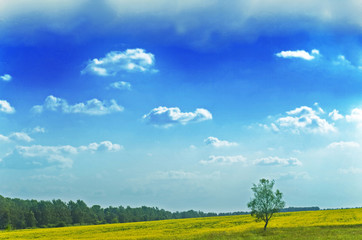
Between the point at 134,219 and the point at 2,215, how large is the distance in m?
51.0

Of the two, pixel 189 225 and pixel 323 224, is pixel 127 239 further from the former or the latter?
pixel 323 224

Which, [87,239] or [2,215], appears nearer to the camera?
[87,239]

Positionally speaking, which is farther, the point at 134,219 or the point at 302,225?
the point at 134,219

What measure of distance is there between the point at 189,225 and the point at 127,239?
69.2 feet

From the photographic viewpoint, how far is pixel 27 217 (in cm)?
13538

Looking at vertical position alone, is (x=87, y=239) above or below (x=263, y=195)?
below

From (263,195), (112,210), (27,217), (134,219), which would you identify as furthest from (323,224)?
(112,210)

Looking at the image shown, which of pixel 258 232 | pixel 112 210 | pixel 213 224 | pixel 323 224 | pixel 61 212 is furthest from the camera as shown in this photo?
pixel 112 210

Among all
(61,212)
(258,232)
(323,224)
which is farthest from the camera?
(61,212)

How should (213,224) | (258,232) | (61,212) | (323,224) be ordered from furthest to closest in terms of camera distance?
(61,212) < (213,224) < (323,224) < (258,232)

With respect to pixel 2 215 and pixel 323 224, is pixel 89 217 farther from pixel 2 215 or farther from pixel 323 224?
pixel 323 224

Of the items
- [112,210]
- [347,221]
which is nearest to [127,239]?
[347,221]

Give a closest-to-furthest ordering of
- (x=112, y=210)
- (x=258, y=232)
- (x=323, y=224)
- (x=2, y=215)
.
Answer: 1. (x=258, y=232)
2. (x=323, y=224)
3. (x=2, y=215)
4. (x=112, y=210)

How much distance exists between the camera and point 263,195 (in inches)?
2277
